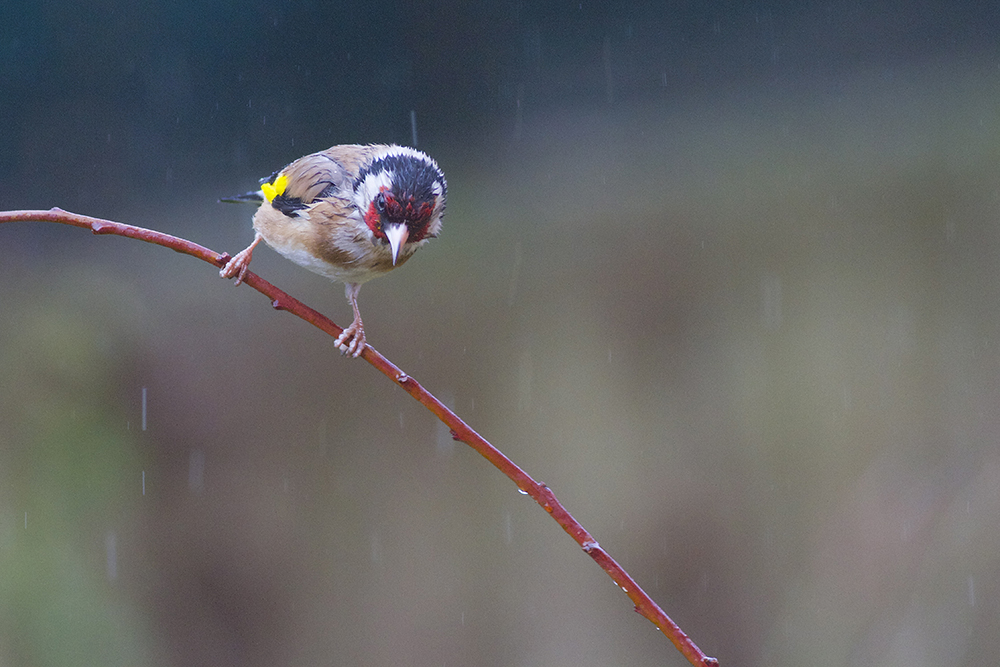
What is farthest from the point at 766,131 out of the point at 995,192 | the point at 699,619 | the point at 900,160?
the point at 699,619

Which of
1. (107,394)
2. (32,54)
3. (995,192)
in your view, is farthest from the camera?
(107,394)

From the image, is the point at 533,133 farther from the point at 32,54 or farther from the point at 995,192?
the point at 32,54

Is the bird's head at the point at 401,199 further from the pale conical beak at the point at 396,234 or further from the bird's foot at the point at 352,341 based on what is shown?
the bird's foot at the point at 352,341

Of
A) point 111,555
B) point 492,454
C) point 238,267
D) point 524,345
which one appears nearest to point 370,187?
point 238,267

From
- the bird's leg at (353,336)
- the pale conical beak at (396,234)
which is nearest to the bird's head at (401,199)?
the pale conical beak at (396,234)

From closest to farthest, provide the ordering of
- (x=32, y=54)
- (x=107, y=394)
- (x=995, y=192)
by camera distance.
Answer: (x=995, y=192)
(x=32, y=54)
(x=107, y=394)

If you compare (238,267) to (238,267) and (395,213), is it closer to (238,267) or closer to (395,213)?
(238,267)

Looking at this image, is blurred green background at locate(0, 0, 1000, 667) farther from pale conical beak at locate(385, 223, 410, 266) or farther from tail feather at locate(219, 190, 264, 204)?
pale conical beak at locate(385, 223, 410, 266)
